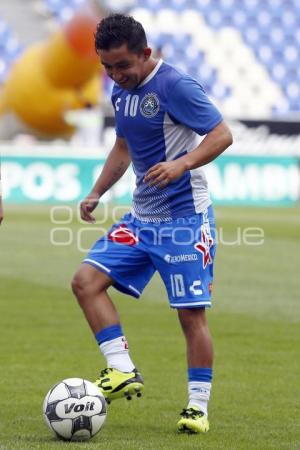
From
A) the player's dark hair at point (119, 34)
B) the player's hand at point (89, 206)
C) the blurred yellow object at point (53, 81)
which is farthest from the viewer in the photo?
the blurred yellow object at point (53, 81)

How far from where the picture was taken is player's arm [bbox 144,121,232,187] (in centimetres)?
507

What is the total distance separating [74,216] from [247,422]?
15.6 meters

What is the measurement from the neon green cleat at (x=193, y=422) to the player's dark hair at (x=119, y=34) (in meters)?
1.78

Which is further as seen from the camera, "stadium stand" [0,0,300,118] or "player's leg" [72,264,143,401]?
"stadium stand" [0,0,300,118]

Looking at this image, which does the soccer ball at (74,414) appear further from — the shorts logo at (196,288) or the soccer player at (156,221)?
the shorts logo at (196,288)

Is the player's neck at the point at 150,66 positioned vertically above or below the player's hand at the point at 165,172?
above

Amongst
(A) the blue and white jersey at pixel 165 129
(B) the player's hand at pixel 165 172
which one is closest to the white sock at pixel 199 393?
(A) the blue and white jersey at pixel 165 129

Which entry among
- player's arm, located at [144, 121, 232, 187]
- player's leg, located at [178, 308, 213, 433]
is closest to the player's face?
player's arm, located at [144, 121, 232, 187]

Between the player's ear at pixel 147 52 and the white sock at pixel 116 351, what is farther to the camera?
the white sock at pixel 116 351

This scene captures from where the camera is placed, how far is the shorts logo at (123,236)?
18.3 feet

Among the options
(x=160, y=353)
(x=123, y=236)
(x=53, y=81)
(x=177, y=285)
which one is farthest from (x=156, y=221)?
(x=53, y=81)

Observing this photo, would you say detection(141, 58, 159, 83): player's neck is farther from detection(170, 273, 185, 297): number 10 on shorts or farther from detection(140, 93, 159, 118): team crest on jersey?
detection(170, 273, 185, 297): number 10 on shorts

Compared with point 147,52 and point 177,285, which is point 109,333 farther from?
point 147,52

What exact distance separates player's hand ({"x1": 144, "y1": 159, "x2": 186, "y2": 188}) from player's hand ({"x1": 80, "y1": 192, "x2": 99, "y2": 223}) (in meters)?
0.80
